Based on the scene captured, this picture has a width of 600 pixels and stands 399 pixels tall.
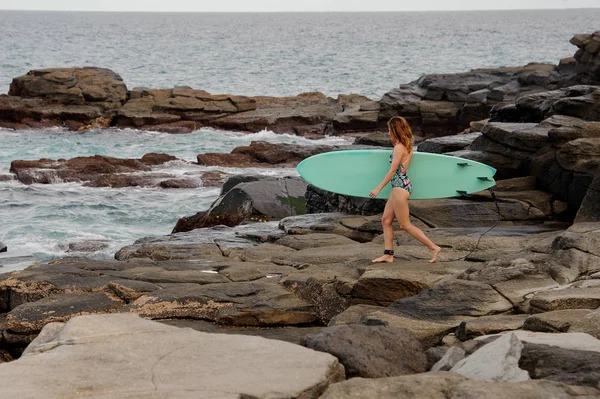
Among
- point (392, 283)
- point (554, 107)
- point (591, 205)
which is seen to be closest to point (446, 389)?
point (392, 283)

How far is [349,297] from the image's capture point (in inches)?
318

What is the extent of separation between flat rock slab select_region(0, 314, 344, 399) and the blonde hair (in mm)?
4334

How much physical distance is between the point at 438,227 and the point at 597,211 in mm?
2137

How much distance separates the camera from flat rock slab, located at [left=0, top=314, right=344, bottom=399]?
440 cm

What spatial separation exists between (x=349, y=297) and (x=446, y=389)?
380 cm

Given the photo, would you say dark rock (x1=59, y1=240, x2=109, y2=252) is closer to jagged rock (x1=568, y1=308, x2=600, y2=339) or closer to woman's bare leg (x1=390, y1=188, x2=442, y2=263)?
woman's bare leg (x1=390, y1=188, x2=442, y2=263)

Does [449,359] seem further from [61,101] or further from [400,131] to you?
[61,101]

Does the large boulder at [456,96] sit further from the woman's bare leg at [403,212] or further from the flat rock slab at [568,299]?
the flat rock slab at [568,299]

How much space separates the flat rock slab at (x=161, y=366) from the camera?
4.40 metres

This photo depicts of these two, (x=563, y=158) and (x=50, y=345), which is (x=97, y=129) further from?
(x=50, y=345)

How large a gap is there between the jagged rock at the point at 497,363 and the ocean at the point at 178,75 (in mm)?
11719

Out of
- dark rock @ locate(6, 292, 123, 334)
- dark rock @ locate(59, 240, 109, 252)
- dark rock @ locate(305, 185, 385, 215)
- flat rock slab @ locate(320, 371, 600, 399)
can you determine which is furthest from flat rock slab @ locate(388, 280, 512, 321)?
dark rock @ locate(59, 240, 109, 252)

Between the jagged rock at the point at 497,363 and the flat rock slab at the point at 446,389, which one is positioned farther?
the jagged rock at the point at 497,363

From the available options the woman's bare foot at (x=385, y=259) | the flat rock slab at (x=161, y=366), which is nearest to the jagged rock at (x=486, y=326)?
the flat rock slab at (x=161, y=366)
